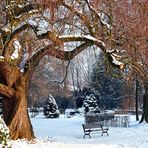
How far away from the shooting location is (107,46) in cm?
1691

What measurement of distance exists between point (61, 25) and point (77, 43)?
3.75 m

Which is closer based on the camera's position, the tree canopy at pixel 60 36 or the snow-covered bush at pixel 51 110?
the tree canopy at pixel 60 36

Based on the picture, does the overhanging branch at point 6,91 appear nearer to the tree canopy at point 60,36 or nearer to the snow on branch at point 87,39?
the tree canopy at point 60,36

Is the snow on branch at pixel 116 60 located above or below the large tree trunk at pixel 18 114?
above

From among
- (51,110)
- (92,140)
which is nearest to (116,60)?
(92,140)

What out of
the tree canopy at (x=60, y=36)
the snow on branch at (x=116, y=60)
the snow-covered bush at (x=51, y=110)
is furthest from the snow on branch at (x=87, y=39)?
the snow-covered bush at (x=51, y=110)

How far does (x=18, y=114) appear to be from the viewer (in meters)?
19.6

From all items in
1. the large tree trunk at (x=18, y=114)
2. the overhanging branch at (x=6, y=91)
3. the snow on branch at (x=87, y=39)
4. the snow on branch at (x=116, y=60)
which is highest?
the snow on branch at (x=87, y=39)

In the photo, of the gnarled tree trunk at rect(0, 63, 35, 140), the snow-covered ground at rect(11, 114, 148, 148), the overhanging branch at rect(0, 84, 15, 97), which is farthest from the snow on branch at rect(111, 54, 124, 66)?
the overhanging branch at rect(0, 84, 15, 97)

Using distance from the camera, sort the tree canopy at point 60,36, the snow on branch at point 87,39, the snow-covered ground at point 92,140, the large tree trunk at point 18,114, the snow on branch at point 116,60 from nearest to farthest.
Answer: the tree canopy at point 60,36, the snow on branch at point 87,39, the snow on branch at point 116,60, the snow-covered ground at point 92,140, the large tree trunk at point 18,114

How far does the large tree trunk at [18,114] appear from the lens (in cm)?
1948

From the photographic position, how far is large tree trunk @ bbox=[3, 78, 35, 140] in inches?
767

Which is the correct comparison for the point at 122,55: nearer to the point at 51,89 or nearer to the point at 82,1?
the point at 82,1

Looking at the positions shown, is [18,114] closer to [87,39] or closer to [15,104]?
[15,104]
